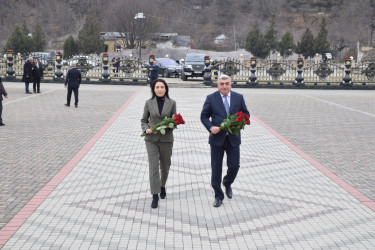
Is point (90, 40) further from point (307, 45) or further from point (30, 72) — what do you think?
point (30, 72)

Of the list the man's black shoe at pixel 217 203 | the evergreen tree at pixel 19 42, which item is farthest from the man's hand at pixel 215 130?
the evergreen tree at pixel 19 42

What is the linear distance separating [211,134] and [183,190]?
1268mm

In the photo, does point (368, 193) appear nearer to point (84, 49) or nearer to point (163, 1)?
point (84, 49)

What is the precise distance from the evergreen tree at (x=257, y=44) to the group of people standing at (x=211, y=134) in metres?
61.1

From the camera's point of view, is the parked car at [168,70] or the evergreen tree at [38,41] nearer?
the parked car at [168,70]

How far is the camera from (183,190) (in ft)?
24.0

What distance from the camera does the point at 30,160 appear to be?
902cm

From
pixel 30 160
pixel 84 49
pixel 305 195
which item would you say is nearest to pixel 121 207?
pixel 305 195

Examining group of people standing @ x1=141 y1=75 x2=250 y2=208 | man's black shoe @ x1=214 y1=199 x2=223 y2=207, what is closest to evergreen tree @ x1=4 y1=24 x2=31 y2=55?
group of people standing @ x1=141 y1=75 x2=250 y2=208

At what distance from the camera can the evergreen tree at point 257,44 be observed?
66.4m

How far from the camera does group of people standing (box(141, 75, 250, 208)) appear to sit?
254 inches

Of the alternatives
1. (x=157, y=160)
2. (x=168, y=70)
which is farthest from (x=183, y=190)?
(x=168, y=70)

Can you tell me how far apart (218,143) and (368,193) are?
244cm

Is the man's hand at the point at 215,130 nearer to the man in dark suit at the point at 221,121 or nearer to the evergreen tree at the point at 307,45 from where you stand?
the man in dark suit at the point at 221,121
